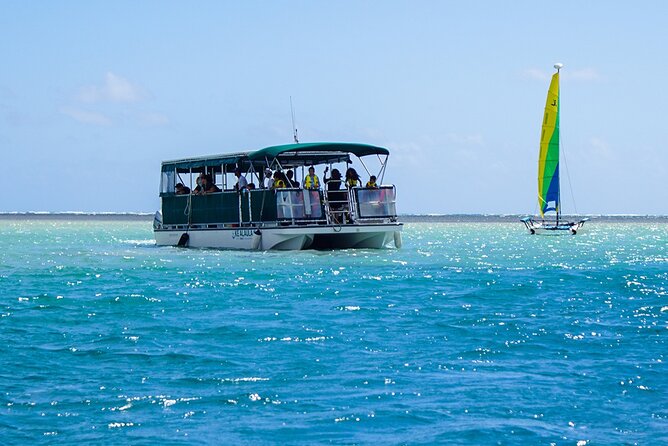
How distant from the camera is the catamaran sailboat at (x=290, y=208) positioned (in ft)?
127

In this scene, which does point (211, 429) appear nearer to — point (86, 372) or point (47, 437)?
point (47, 437)

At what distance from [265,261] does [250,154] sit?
5.28 m

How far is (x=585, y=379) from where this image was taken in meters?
13.6

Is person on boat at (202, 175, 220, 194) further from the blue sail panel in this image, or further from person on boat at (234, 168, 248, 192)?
the blue sail panel

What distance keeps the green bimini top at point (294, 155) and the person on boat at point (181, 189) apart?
1.10 metres

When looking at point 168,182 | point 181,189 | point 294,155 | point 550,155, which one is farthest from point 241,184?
point 550,155

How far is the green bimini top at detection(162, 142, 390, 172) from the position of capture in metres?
38.3

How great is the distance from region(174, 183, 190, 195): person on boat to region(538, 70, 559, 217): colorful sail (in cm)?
2751

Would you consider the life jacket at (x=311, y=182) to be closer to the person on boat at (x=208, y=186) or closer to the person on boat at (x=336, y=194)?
the person on boat at (x=336, y=194)

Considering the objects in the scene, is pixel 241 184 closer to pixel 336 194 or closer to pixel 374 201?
pixel 336 194

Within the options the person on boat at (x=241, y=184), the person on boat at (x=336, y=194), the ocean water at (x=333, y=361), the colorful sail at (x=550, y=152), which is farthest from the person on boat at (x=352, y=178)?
the colorful sail at (x=550, y=152)

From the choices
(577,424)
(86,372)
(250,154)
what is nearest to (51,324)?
(86,372)

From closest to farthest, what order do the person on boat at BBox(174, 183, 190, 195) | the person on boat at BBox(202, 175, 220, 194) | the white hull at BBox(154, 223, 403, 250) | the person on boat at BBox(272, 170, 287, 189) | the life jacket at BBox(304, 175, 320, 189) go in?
1. the white hull at BBox(154, 223, 403, 250)
2. the person on boat at BBox(272, 170, 287, 189)
3. the life jacket at BBox(304, 175, 320, 189)
4. the person on boat at BBox(202, 175, 220, 194)
5. the person on boat at BBox(174, 183, 190, 195)

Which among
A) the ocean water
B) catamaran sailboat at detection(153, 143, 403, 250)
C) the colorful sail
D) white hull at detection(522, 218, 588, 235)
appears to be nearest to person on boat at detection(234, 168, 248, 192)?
catamaran sailboat at detection(153, 143, 403, 250)
